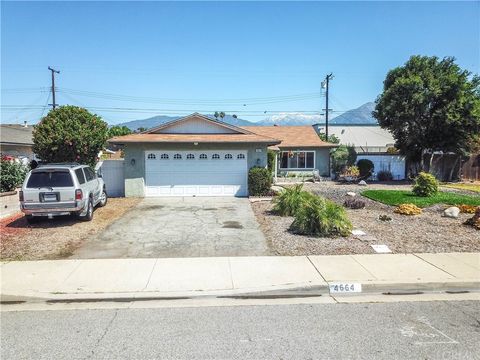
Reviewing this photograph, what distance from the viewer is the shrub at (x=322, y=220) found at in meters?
10.5

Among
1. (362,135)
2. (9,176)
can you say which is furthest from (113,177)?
(362,135)

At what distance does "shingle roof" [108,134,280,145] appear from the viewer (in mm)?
19016

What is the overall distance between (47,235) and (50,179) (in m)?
1.91

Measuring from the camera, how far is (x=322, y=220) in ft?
34.4

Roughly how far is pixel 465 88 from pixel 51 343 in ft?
87.5

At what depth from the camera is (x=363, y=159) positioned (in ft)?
95.2

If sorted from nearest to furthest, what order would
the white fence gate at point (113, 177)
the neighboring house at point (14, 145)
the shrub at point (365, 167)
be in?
the white fence gate at point (113, 177), the neighboring house at point (14, 145), the shrub at point (365, 167)

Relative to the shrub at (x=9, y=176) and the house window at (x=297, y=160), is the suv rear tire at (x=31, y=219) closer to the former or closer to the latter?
the shrub at (x=9, y=176)

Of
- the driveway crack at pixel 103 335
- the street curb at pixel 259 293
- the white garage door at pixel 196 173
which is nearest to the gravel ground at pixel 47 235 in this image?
the street curb at pixel 259 293

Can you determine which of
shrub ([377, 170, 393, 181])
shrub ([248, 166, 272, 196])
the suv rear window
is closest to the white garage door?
shrub ([248, 166, 272, 196])

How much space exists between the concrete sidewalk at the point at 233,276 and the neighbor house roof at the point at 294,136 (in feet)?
68.9

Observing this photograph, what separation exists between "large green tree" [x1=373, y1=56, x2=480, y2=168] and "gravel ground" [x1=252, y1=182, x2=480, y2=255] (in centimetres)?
1290

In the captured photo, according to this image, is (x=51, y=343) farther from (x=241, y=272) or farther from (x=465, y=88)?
(x=465, y=88)

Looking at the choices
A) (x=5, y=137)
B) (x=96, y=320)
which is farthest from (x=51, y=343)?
(x=5, y=137)
